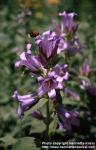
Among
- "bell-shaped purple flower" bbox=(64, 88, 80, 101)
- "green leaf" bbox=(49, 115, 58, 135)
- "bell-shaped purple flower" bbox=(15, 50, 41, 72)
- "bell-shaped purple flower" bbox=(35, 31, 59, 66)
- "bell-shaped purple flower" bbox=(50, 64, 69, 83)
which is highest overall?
"bell-shaped purple flower" bbox=(35, 31, 59, 66)

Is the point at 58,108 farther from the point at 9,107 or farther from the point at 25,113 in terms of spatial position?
the point at 9,107

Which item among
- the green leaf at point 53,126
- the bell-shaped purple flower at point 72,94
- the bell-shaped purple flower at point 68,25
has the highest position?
the bell-shaped purple flower at point 68,25

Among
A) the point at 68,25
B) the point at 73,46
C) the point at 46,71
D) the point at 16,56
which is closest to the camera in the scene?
the point at 46,71

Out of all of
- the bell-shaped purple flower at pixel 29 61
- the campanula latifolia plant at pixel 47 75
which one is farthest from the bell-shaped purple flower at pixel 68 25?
the bell-shaped purple flower at pixel 29 61

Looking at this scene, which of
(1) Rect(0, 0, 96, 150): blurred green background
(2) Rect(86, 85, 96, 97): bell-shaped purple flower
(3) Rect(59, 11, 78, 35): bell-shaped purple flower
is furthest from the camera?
(1) Rect(0, 0, 96, 150): blurred green background

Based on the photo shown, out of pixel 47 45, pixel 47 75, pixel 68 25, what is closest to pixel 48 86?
pixel 47 75

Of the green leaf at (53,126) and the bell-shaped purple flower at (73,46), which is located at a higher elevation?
the bell-shaped purple flower at (73,46)

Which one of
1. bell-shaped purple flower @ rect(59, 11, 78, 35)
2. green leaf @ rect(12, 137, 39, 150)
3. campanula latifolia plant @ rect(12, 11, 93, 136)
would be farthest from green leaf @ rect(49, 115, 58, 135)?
bell-shaped purple flower @ rect(59, 11, 78, 35)

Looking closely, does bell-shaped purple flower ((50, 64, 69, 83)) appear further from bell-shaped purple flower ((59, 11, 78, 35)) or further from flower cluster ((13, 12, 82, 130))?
bell-shaped purple flower ((59, 11, 78, 35))

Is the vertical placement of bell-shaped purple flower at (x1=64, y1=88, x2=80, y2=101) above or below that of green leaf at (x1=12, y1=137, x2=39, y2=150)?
above

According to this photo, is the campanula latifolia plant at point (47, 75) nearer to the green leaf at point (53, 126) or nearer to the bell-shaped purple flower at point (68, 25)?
the green leaf at point (53, 126)

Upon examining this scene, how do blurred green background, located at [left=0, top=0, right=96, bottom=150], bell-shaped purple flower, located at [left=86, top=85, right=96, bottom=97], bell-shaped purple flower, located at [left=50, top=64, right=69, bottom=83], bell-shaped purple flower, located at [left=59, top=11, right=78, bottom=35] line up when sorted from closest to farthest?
1. bell-shaped purple flower, located at [left=50, top=64, right=69, bottom=83]
2. bell-shaped purple flower, located at [left=59, top=11, right=78, bottom=35]
3. bell-shaped purple flower, located at [left=86, top=85, right=96, bottom=97]
4. blurred green background, located at [left=0, top=0, right=96, bottom=150]

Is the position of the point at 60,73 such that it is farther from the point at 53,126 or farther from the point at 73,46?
the point at 73,46
